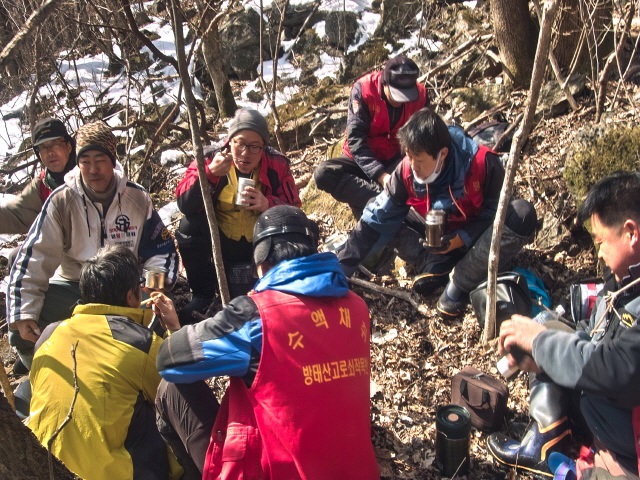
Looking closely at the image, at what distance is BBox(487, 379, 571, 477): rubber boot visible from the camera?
2.99 metres

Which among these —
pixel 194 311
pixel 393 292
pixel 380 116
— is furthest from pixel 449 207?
pixel 194 311

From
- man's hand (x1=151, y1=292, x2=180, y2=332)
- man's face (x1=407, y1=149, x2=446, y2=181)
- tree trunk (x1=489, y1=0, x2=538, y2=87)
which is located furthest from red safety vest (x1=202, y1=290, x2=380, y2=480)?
tree trunk (x1=489, y1=0, x2=538, y2=87)

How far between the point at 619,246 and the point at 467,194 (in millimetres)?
1687

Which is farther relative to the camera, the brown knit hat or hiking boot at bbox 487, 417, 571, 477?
the brown knit hat

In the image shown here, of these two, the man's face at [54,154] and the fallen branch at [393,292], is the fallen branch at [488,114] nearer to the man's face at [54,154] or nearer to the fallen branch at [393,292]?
the fallen branch at [393,292]

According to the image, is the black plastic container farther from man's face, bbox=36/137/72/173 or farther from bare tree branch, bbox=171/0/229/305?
man's face, bbox=36/137/72/173

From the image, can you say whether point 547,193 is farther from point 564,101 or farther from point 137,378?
point 137,378

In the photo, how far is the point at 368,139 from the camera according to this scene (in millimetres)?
5191

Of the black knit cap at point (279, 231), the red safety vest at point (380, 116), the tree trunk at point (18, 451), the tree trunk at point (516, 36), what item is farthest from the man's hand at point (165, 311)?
the tree trunk at point (516, 36)

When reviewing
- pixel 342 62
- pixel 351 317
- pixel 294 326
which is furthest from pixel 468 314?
pixel 342 62

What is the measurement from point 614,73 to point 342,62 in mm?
5121

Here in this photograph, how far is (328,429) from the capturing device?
2.39m

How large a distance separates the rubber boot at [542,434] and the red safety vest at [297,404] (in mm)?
1030

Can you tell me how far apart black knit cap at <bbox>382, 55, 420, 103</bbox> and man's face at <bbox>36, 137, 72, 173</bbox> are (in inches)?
108
